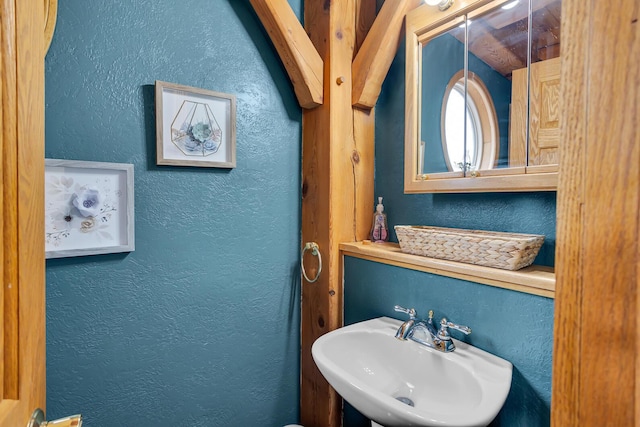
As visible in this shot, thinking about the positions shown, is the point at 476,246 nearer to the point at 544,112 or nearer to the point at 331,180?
the point at 544,112

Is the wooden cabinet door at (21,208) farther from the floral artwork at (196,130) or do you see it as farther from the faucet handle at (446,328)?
the faucet handle at (446,328)

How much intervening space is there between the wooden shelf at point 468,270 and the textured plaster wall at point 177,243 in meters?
0.38

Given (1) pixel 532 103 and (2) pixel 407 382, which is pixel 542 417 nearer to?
(2) pixel 407 382

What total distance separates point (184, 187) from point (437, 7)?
44.7 inches

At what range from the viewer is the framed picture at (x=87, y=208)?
1.04 metres

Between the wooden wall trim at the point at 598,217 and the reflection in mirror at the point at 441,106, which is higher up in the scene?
the reflection in mirror at the point at 441,106

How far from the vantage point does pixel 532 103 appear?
1.03 metres

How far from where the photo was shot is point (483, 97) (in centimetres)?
116

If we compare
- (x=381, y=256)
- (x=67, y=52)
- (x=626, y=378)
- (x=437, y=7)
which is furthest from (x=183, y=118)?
(x=626, y=378)

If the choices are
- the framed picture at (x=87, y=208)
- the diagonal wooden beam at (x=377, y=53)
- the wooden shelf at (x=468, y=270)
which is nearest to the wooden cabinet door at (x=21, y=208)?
the framed picture at (x=87, y=208)

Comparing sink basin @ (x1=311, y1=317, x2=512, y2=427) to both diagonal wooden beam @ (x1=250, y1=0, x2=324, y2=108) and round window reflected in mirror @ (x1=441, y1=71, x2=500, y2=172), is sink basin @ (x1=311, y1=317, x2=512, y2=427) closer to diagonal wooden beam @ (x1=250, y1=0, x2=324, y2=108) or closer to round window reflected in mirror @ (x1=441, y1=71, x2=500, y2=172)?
round window reflected in mirror @ (x1=441, y1=71, x2=500, y2=172)

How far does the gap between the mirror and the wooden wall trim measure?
0.68 m

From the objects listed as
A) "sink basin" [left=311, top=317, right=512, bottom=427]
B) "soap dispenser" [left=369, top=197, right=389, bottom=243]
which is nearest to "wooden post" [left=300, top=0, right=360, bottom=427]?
"soap dispenser" [left=369, top=197, right=389, bottom=243]

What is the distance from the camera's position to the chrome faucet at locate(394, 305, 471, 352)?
3.43 feet
